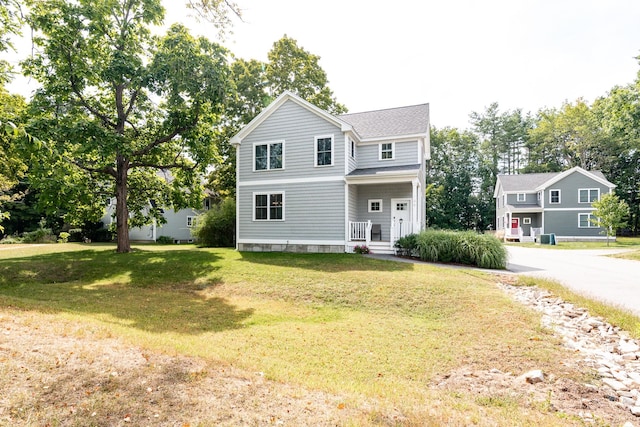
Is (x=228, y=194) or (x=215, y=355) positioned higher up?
(x=228, y=194)

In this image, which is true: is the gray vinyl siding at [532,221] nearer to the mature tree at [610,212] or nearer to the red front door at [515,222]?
the red front door at [515,222]

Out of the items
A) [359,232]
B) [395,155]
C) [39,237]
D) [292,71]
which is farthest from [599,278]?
[39,237]

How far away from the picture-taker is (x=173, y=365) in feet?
12.4

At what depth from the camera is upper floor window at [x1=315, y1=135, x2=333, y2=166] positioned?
16125 millimetres

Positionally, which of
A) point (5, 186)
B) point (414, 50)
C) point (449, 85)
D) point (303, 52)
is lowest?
point (5, 186)

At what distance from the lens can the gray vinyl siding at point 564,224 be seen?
3073cm

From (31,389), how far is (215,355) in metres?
1.92

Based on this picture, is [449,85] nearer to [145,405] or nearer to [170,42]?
[170,42]

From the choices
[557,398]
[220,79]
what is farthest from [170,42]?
[557,398]

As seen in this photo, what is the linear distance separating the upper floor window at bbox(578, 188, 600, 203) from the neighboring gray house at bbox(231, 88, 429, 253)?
896 inches

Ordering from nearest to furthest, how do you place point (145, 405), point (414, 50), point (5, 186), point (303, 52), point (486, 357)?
point (145, 405), point (486, 357), point (414, 50), point (5, 186), point (303, 52)

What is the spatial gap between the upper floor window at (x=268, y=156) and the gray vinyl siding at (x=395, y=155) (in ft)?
14.3

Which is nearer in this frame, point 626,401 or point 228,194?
point 626,401

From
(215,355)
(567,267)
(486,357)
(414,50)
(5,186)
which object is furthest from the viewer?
(5,186)
